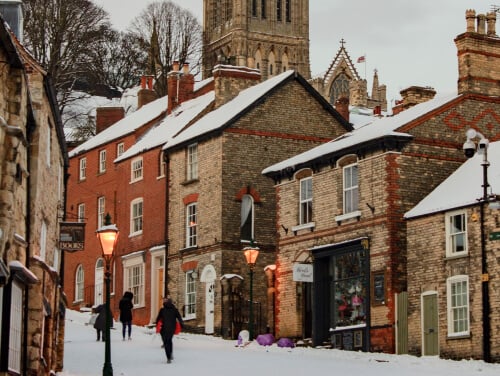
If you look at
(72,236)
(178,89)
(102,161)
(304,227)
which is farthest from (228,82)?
(72,236)

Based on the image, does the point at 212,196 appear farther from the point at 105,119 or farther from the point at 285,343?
the point at 105,119

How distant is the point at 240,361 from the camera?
32125 millimetres

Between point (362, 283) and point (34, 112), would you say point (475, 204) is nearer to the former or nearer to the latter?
point (362, 283)

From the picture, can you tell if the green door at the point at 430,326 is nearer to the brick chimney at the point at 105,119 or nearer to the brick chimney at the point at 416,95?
the brick chimney at the point at 416,95

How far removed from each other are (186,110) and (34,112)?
31217mm

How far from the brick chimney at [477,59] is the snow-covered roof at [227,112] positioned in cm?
994

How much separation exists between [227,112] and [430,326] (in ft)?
53.8

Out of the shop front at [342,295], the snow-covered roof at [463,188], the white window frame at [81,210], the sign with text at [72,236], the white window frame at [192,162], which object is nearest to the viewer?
the sign with text at [72,236]

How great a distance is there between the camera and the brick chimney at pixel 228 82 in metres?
53.2

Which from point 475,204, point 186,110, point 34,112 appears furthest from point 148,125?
point 34,112

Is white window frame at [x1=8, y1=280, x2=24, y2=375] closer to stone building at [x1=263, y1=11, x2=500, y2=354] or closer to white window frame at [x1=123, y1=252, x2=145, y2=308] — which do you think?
stone building at [x1=263, y1=11, x2=500, y2=354]

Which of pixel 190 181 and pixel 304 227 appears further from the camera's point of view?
pixel 190 181

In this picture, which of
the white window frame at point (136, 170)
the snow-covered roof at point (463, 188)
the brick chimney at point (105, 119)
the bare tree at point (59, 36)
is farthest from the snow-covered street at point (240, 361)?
the bare tree at point (59, 36)

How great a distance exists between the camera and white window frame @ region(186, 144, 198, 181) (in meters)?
50.1
